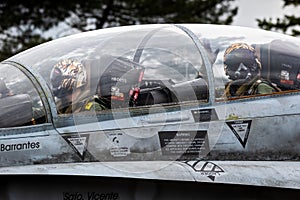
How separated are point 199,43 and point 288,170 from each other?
3.66ft

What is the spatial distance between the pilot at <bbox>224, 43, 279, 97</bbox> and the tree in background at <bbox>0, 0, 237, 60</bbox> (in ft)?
52.3

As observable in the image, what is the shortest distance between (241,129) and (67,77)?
128cm

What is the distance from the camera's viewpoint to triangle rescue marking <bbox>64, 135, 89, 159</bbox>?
398 centimetres

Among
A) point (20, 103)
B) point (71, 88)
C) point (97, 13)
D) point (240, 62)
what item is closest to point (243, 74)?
point (240, 62)

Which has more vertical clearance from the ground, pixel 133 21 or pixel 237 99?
pixel 237 99

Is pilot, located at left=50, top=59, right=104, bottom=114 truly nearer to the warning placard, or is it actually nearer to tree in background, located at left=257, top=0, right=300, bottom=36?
the warning placard

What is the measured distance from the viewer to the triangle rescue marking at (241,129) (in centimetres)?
414

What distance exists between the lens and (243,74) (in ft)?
14.2

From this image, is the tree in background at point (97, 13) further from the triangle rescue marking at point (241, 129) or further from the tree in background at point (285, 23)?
the triangle rescue marking at point (241, 129)

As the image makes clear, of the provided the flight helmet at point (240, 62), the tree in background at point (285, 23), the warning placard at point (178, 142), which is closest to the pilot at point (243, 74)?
the flight helmet at point (240, 62)

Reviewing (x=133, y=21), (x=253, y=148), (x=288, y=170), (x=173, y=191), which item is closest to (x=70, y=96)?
(x=173, y=191)

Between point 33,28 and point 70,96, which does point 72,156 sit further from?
point 33,28

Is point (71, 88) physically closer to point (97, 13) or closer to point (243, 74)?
point (243, 74)

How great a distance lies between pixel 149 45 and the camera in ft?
14.4
